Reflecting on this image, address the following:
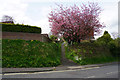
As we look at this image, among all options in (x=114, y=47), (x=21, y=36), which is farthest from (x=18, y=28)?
(x=114, y=47)

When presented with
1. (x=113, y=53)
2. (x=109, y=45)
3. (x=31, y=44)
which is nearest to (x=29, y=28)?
(x=31, y=44)

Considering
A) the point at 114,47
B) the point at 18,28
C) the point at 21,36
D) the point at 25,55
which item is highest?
the point at 18,28

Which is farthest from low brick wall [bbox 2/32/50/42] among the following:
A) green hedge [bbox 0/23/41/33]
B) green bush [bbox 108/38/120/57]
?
green bush [bbox 108/38/120/57]

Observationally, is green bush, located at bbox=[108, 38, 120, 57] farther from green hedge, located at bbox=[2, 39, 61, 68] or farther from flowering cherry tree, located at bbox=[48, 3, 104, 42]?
green hedge, located at bbox=[2, 39, 61, 68]

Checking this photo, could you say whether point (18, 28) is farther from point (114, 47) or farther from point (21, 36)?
point (114, 47)

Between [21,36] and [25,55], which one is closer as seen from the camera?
[25,55]

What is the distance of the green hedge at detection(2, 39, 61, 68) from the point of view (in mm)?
12107

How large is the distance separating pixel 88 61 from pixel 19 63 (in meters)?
11.1

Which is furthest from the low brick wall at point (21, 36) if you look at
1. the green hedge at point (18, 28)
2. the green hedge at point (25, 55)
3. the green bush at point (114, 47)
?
the green bush at point (114, 47)

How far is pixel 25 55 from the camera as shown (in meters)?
13.9

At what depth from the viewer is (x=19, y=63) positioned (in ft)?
39.7

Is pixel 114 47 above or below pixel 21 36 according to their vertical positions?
below

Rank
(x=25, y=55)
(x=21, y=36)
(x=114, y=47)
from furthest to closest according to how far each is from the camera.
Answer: (x=114, y=47) → (x=21, y=36) → (x=25, y=55)

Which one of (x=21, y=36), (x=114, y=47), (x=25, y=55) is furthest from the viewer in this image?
(x=114, y=47)
